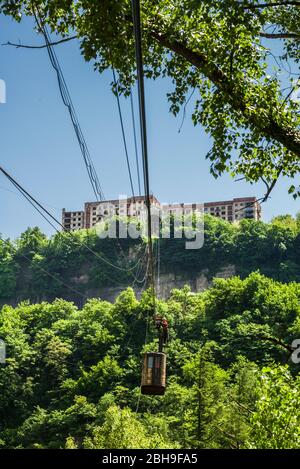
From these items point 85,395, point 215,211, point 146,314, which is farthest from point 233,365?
point 215,211

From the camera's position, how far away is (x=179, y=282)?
13000 cm

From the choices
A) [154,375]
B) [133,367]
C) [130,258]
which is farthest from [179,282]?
[154,375]

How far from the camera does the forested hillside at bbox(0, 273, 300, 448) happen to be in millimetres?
43438

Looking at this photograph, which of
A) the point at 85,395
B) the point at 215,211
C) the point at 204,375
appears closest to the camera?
the point at 204,375

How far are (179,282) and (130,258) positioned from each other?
44.8 feet

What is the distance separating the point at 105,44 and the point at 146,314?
7109 cm

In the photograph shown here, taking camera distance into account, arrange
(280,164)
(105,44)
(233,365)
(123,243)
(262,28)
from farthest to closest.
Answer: (123,243) → (233,365) → (280,164) → (262,28) → (105,44)

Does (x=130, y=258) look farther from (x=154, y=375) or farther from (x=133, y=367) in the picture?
(x=154, y=375)

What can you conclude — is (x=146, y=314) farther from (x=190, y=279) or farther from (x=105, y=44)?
(x=105, y=44)

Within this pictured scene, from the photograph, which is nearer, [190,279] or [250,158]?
[250,158]

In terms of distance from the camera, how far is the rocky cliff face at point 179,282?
128500mm

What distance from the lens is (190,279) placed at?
427 feet

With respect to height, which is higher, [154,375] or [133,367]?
[154,375]

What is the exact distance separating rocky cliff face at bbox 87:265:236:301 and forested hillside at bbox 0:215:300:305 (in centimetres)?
91
